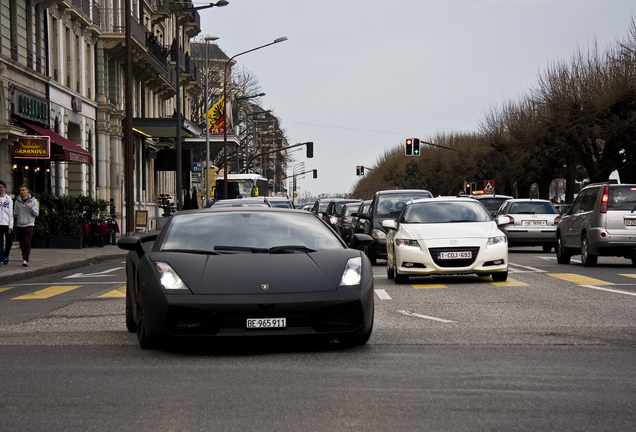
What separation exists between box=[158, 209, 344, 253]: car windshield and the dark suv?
1276cm

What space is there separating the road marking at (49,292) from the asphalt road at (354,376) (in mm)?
3192

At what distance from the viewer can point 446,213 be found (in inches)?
721

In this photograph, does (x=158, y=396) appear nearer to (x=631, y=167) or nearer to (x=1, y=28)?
(x=1, y=28)

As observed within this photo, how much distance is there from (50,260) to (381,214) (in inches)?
313

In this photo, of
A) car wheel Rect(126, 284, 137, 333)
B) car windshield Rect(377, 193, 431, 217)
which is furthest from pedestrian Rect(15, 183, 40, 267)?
car wheel Rect(126, 284, 137, 333)

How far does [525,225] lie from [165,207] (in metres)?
29.0

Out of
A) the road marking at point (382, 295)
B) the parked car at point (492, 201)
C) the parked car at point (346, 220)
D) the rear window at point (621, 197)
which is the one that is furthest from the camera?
the parked car at point (492, 201)

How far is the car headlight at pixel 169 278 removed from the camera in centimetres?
857

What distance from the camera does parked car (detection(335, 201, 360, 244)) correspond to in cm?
3328

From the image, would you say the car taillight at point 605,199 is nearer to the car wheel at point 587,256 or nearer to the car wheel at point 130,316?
the car wheel at point 587,256

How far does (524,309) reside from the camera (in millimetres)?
12523

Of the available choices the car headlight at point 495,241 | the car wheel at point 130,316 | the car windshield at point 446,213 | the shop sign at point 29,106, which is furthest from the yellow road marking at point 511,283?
the shop sign at point 29,106

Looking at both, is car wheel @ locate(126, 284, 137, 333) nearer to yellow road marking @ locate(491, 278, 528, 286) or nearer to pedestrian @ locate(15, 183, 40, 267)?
yellow road marking @ locate(491, 278, 528, 286)

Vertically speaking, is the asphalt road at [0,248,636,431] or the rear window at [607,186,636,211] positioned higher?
the rear window at [607,186,636,211]
